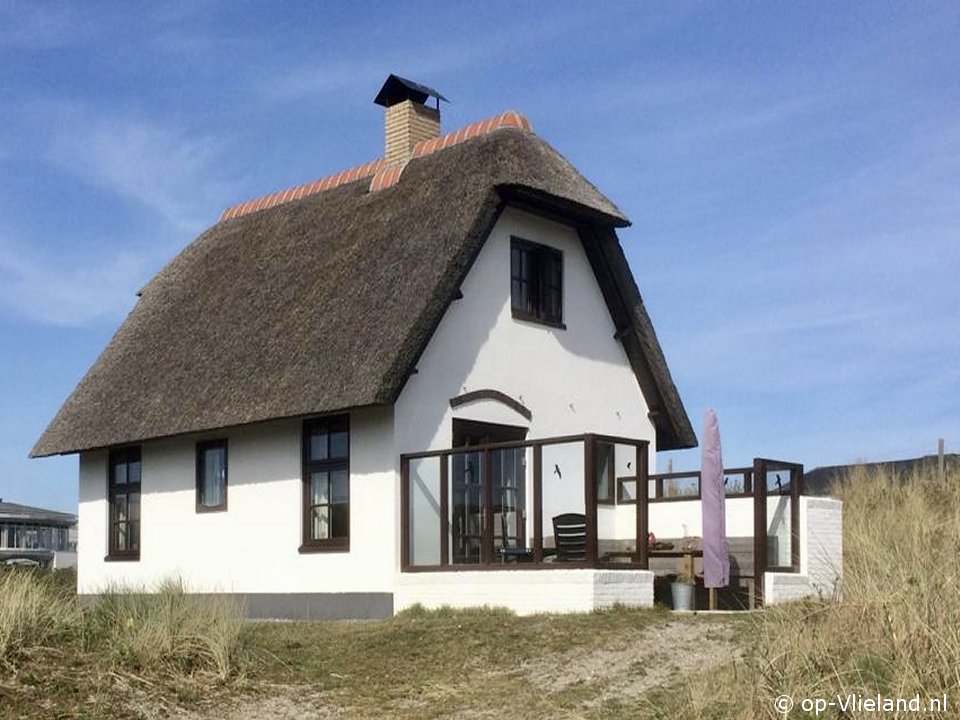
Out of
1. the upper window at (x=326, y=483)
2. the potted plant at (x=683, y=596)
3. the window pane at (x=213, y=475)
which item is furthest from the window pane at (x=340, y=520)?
the potted plant at (x=683, y=596)

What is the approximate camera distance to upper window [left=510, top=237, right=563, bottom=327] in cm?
1885

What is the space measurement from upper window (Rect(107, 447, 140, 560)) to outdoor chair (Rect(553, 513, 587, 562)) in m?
8.38

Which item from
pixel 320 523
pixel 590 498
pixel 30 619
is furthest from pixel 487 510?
pixel 30 619

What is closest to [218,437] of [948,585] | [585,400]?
[585,400]

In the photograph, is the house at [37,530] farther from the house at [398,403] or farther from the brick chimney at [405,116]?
the brick chimney at [405,116]

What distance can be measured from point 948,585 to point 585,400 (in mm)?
10927

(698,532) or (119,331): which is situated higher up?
(119,331)

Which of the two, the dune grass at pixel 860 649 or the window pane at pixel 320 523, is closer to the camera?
the dune grass at pixel 860 649

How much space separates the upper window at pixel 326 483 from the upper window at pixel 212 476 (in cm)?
207

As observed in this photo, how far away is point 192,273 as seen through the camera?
2325 cm

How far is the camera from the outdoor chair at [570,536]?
622 inches

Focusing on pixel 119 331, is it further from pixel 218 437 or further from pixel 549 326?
pixel 549 326

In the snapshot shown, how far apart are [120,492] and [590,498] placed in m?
10.1

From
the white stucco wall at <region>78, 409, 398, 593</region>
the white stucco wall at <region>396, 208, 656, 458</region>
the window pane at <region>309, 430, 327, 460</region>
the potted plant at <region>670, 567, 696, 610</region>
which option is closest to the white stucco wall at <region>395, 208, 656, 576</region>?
the white stucco wall at <region>396, 208, 656, 458</region>
